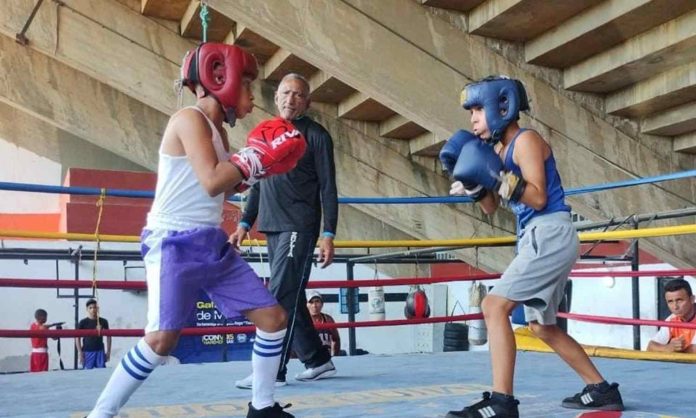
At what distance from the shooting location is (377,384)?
3160mm

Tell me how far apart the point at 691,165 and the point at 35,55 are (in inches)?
317

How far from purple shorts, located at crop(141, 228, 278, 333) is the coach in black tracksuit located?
82 cm

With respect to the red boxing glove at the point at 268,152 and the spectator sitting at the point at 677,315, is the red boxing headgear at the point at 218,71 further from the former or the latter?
the spectator sitting at the point at 677,315

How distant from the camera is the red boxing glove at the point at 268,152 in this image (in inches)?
81.2

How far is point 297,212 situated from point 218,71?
1.00 metres

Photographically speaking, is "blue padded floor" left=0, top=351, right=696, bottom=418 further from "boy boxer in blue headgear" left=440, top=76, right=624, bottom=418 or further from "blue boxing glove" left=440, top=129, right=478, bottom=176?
"blue boxing glove" left=440, top=129, right=478, bottom=176

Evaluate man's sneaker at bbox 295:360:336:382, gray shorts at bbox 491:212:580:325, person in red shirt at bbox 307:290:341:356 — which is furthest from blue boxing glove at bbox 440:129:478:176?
person in red shirt at bbox 307:290:341:356

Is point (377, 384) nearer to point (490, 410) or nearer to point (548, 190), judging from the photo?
point (490, 410)

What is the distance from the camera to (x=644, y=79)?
611 centimetres

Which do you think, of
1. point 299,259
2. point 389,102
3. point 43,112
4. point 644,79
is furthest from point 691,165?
point 43,112

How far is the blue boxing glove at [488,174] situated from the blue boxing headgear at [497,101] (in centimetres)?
12

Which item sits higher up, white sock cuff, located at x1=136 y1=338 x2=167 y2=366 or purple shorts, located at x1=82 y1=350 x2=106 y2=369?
white sock cuff, located at x1=136 y1=338 x2=167 y2=366

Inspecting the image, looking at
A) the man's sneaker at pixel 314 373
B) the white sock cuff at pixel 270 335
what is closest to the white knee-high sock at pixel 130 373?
the white sock cuff at pixel 270 335

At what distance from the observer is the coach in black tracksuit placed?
3.05 m
